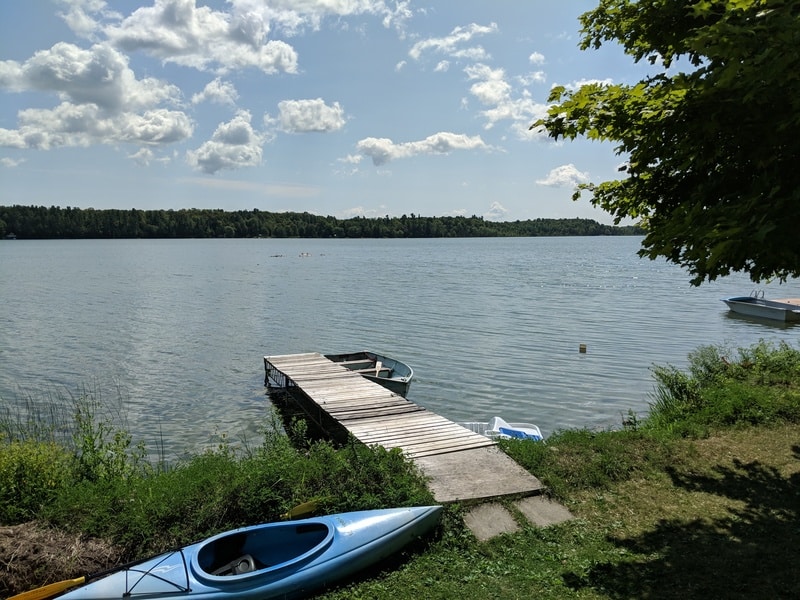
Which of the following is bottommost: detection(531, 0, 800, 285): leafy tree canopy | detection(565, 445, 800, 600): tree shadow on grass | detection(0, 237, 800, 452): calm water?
detection(0, 237, 800, 452): calm water

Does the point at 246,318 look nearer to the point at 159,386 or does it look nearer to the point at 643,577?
the point at 159,386

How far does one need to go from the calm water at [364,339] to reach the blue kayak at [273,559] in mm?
8011

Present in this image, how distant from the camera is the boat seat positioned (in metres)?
6.41

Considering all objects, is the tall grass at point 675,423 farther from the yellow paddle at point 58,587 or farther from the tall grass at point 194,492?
the yellow paddle at point 58,587

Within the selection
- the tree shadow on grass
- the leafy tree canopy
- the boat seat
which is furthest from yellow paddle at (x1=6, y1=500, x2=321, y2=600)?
the leafy tree canopy

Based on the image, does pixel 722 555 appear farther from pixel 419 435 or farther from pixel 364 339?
pixel 364 339

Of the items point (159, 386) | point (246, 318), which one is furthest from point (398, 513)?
point (246, 318)

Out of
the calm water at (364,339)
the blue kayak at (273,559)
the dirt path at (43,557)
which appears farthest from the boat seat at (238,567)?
the calm water at (364,339)

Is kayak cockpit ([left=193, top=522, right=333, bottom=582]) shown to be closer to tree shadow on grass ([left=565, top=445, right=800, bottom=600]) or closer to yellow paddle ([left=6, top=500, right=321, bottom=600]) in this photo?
yellow paddle ([left=6, top=500, right=321, bottom=600])

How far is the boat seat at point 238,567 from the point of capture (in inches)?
253

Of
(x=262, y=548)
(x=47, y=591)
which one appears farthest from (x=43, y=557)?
(x=262, y=548)

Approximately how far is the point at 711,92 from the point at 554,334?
23387 mm

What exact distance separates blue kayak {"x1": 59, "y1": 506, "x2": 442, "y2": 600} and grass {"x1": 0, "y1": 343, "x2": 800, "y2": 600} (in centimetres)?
26

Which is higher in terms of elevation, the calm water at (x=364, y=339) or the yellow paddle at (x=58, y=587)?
the yellow paddle at (x=58, y=587)
